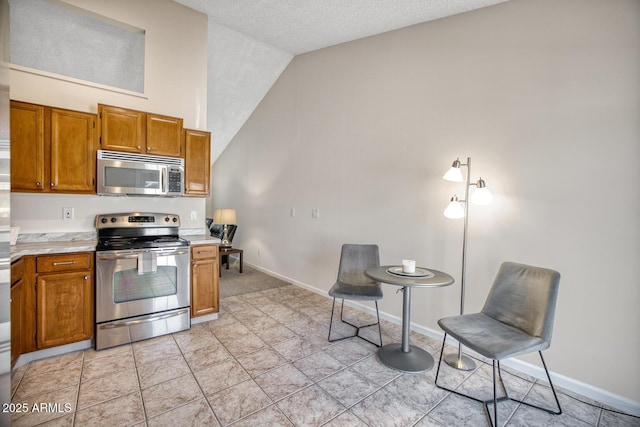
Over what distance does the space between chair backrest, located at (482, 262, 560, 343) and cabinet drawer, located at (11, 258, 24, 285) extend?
3416 millimetres

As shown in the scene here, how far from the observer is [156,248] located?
9.32 feet

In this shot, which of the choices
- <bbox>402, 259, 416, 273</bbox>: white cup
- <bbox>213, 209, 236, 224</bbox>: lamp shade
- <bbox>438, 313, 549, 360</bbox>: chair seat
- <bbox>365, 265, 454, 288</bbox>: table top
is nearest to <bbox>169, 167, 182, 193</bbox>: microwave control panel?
<bbox>365, 265, 454, 288</bbox>: table top

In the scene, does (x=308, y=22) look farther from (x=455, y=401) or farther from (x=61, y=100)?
(x=455, y=401)

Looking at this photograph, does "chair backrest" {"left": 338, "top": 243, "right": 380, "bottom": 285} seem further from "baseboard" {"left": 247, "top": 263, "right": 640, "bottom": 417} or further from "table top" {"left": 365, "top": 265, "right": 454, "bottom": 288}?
"baseboard" {"left": 247, "top": 263, "right": 640, "bottom": 417}

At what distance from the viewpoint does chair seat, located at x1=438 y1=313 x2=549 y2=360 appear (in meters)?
1.79

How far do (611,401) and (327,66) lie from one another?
429 centimetres

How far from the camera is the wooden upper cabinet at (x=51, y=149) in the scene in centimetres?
247

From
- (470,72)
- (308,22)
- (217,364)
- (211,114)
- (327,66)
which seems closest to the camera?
(217,364)

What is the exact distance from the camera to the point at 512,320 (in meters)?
2.12

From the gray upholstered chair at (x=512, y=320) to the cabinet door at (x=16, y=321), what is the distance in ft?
10.0

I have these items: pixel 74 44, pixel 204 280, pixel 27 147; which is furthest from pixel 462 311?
pixel 74 44

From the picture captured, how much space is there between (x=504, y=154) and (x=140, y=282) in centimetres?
341

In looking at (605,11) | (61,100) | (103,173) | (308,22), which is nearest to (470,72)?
(605,11)

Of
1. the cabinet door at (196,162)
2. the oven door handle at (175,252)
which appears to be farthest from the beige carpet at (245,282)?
the cabinet door at (196,162)
